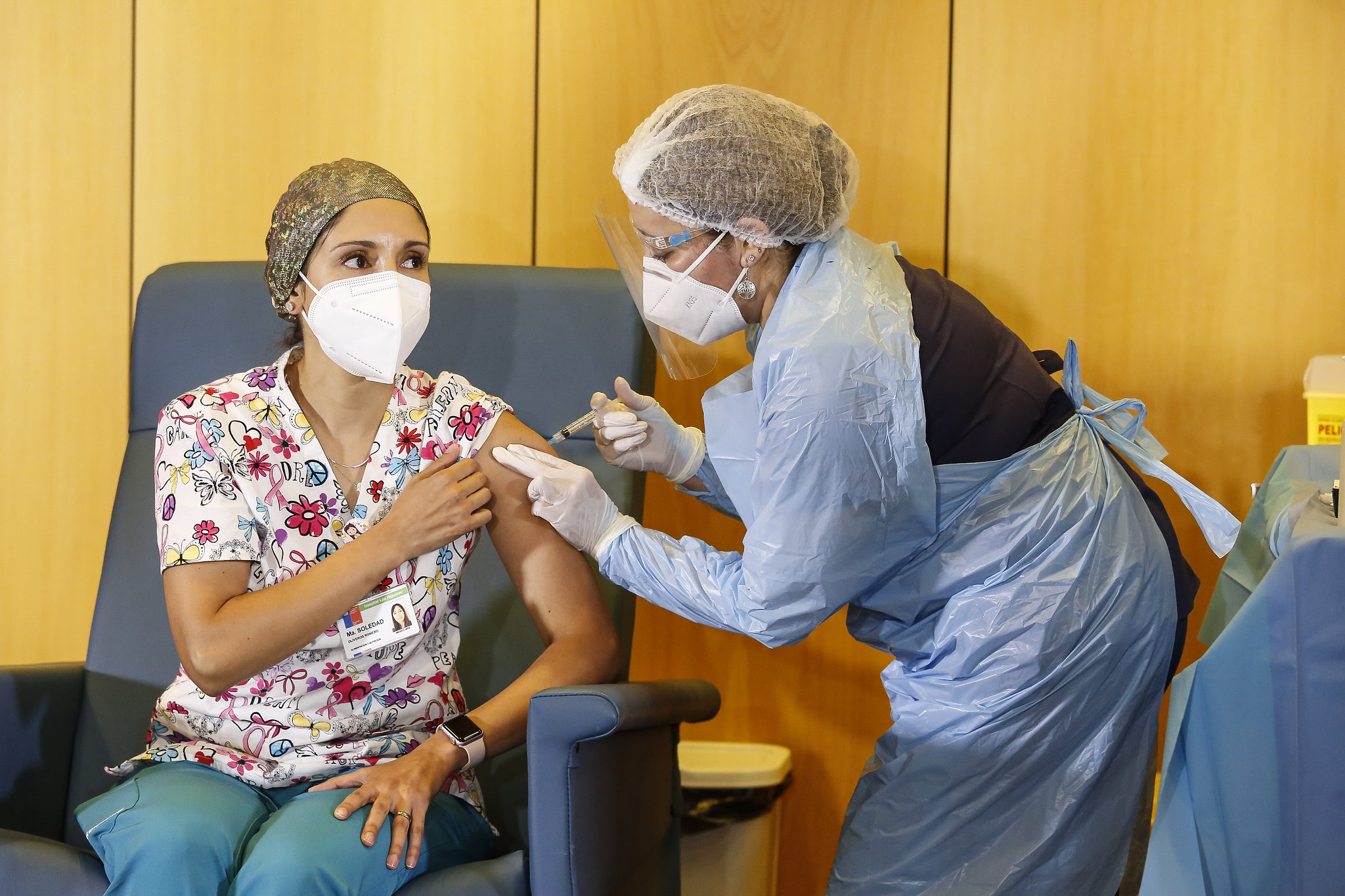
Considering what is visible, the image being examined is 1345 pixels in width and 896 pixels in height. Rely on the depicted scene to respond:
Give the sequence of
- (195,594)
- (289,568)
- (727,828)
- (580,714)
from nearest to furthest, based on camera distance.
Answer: (580,714)
(195,594)
(289,568)
(727,828)

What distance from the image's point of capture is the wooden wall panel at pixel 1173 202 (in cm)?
210

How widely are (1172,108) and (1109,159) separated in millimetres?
156

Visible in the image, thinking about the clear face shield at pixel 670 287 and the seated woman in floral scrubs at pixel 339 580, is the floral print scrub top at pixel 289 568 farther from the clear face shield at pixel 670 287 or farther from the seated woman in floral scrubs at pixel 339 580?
the clear face shield at pixel 670 287

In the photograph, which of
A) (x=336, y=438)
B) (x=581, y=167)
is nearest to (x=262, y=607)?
(x=336, y=438)

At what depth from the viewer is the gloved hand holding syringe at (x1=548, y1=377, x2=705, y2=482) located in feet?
5.62

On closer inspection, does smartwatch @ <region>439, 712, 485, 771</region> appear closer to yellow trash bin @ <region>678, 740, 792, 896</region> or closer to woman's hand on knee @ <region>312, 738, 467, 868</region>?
woman's hand on knee @ <region>312, 738, 467, 868</region>

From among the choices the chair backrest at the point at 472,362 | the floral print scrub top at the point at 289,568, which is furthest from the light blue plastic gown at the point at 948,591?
the chair backrest at the point at 472,362

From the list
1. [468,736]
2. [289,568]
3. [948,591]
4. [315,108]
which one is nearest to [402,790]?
[468,736]

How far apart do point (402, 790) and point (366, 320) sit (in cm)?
65

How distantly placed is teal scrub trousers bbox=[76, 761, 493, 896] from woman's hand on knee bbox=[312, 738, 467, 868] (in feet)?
0.04

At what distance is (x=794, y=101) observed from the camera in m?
2.33

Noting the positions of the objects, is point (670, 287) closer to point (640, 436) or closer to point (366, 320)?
point (640, 436)

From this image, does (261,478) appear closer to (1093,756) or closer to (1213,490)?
(1093,756)

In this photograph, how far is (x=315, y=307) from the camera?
150 cm
